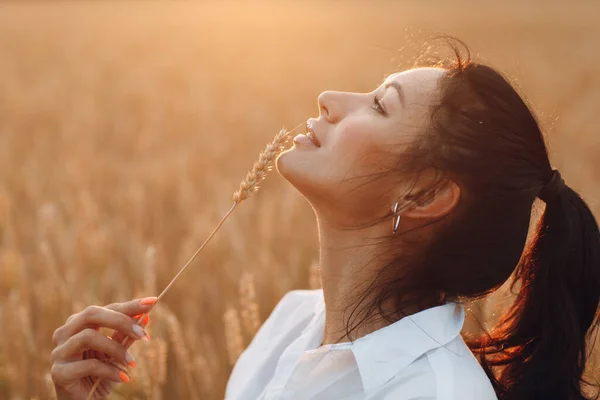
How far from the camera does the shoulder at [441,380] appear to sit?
148 centimetres

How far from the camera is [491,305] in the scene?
7.60 feet

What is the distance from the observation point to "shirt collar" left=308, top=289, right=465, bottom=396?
1549 millimetres

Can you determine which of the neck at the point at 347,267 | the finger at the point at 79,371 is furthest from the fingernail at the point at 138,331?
the neck at the point at 347,267

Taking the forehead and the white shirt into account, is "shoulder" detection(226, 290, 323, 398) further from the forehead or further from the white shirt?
the forehead

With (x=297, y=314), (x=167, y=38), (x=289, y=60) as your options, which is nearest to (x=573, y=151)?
(x=297, y=314)

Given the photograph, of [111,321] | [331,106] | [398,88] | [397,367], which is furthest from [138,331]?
[398,88]

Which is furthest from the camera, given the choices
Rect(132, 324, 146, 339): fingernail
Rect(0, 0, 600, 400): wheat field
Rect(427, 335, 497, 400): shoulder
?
Rect(0, 0, 600, 400): wheat field

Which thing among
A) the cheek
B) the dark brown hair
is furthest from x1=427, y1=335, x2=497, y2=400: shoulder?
the cheek

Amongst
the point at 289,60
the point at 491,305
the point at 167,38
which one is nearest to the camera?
the point at 491,305

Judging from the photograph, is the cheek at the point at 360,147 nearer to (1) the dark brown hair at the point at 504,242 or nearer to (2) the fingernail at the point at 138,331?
(1) the dark brown hair at the point at 504,242

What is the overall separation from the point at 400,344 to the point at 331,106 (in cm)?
53

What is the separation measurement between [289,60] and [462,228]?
8227 mm

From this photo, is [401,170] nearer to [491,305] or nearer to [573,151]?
[491,305]

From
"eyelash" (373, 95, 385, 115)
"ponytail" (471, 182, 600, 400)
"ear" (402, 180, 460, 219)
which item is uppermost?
"eyelash" (373, 95, 385, 115)
